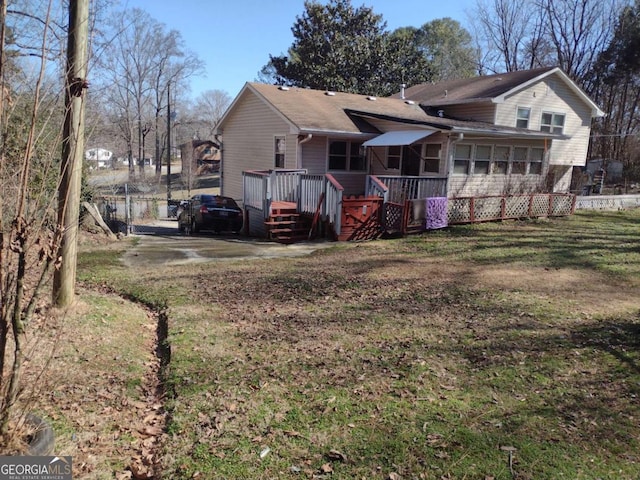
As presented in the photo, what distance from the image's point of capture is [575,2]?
36375 millimetres

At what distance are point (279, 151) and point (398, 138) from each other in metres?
4.81

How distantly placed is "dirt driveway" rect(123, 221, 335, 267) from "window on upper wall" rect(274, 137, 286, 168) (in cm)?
508

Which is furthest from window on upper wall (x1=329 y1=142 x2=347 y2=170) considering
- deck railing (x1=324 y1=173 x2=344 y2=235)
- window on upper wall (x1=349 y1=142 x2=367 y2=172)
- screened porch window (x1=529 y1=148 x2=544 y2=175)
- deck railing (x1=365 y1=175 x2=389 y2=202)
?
screened porch window (x1=529 y1=148 x2=544 y2=175)

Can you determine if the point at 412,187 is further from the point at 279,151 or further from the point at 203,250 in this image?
the point at 203,250

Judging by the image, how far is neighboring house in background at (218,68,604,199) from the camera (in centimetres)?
1677

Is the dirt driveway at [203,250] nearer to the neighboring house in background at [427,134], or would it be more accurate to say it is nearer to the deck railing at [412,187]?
the deck railing at [412,187]

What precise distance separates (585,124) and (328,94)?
1328 cm

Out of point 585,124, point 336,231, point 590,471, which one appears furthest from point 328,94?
point 590,471

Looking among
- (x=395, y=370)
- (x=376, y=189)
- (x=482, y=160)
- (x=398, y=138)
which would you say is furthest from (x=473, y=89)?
(x=395, y=370)

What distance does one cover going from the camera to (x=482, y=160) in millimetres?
17359

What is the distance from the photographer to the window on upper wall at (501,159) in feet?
58.1

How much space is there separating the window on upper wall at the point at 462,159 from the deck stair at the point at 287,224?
19.8ft

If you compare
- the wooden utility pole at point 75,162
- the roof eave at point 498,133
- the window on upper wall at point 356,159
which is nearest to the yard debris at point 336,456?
the wooden utility pole at point 75,162

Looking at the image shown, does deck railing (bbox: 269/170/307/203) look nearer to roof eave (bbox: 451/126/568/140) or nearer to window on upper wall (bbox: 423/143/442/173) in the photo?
window on upper wall (bbox: 423/143/442/173)
